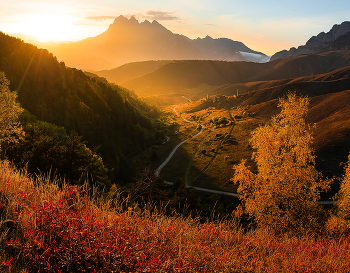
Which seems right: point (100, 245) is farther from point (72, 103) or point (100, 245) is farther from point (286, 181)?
point (72, 103)

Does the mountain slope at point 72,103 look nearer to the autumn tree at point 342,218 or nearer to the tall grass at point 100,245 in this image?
the autumn tree at point 342,218

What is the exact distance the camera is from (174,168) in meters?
65.4

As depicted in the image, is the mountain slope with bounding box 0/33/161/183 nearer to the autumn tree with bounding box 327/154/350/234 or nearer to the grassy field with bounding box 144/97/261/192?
the grassy field with bounding box 144/97/261/192

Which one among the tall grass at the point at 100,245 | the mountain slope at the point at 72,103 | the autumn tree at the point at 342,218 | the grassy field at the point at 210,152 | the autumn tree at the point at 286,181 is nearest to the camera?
the tall grass at the point at 100,245

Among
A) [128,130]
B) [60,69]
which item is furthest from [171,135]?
[60,69]

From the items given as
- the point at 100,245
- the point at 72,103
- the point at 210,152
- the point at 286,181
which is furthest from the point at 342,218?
the point at 72,103

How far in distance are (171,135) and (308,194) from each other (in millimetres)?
79783

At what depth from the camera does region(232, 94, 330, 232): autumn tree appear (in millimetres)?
24000

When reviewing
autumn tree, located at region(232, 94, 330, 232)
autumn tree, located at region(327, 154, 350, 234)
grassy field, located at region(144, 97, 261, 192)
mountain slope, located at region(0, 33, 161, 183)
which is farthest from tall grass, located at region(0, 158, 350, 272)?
mountain slope, located at region(0, 33, 161, 183)

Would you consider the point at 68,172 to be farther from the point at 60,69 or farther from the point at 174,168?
the point at 60,69

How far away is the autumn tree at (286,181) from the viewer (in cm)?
2400

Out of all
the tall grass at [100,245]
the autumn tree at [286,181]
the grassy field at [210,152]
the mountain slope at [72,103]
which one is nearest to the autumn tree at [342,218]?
the autumn tree at [286,181]

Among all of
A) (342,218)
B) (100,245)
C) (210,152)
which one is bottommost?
(210,152)

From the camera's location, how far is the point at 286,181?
25047 mm
